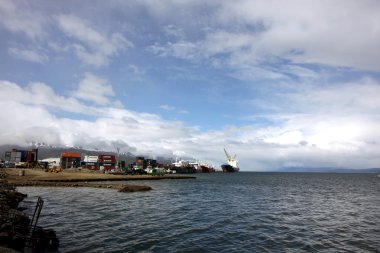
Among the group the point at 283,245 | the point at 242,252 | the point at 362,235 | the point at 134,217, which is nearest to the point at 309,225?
the point at 362,235

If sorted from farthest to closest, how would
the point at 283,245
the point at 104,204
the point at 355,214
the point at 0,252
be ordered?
the point at 104,204
the point at 355,214
the point at 283,245
the point at 0,252

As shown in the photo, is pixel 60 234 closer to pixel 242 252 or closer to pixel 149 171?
pixel 242 252

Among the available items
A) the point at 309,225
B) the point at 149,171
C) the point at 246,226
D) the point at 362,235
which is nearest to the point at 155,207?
the point at 246,226

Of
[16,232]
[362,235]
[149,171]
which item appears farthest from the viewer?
[149,171]

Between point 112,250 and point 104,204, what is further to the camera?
point 104,204

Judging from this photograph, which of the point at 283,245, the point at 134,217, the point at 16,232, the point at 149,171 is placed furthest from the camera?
the point at 149,171

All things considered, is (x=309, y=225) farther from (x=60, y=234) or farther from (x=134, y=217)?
(x=60, y=234)

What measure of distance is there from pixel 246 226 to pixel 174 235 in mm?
9538

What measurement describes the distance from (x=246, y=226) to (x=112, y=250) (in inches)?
658

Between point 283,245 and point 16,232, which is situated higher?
point 16,232

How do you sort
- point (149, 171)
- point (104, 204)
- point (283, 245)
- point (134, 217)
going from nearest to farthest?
point (283, 245) → point (134, 217) → point (104, 204) → point (149, 171)

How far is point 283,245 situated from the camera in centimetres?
2672

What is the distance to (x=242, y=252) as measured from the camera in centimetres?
2467

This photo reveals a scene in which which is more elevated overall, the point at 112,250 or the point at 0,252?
the point at 0,252
